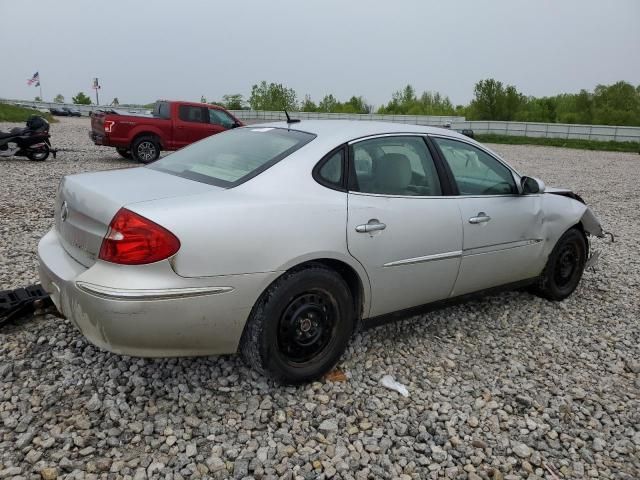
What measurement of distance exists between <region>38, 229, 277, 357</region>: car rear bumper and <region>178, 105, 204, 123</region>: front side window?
11.1 meters

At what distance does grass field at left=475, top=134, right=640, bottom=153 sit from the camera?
1000 inches

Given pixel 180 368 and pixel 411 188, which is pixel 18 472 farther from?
pixel 411 188

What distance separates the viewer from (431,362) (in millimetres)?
3295

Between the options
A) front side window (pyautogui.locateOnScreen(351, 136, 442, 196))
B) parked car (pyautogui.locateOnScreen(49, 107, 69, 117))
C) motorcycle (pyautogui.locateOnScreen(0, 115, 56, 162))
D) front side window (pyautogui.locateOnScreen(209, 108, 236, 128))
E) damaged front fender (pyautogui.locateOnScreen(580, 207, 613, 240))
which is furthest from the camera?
parked car (pyautogui.locateOnScreen(49, 107, 69, 117))

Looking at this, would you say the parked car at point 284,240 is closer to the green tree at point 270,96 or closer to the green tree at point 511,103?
the green tree at point 511,103

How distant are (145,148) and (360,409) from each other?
11.3m

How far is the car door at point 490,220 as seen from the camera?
11.5 feet

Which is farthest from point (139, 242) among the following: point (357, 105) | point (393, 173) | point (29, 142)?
point (357, 105)

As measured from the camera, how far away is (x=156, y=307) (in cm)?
231

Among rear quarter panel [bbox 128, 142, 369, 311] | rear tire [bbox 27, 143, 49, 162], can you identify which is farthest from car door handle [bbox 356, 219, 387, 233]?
rear tire [bbox 27, 143, 49, 162]

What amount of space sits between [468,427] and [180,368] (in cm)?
166

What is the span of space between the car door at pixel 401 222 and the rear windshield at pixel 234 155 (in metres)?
0.43

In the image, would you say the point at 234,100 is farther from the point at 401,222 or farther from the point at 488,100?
the point at 401,222

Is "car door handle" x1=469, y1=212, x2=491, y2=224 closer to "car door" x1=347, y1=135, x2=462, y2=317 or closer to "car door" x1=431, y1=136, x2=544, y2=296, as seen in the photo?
"car door" x1=431, y1=136, x2=544, y2=296
